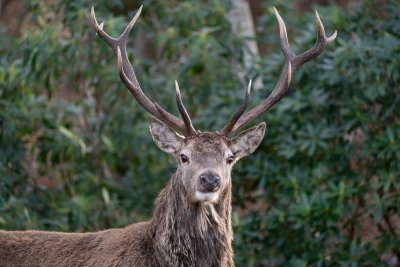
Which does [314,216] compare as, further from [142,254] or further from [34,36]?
[34,36]

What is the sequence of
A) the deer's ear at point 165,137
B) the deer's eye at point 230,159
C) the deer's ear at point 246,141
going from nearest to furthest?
the deer's eye at point 230,159, the deer's ear at point 165,137, the deer's ear at point 246,141

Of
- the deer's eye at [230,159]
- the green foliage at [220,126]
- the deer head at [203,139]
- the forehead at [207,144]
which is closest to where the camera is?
the deer head at [203,139]

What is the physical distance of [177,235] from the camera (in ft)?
23.6

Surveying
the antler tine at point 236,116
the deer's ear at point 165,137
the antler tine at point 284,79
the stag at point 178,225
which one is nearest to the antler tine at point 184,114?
the stag at point 178,225

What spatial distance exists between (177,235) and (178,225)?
8 centimetres

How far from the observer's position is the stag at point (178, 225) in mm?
7148

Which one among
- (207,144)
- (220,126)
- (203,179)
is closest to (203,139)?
(207,144)

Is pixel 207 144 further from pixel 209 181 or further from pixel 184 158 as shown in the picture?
pixel 209 181

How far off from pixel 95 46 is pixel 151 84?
0.89m

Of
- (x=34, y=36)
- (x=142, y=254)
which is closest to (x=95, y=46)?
(x=34, y=36)

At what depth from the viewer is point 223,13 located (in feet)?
40.8

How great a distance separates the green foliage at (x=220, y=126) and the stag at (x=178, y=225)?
7.94ft

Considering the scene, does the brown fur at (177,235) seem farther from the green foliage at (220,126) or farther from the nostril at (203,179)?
the green foliage at (220,126)

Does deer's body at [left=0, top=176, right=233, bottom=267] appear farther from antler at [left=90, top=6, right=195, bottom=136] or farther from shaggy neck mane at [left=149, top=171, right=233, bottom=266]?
antler at [left=90, top=6, right=195, bottom=136]
